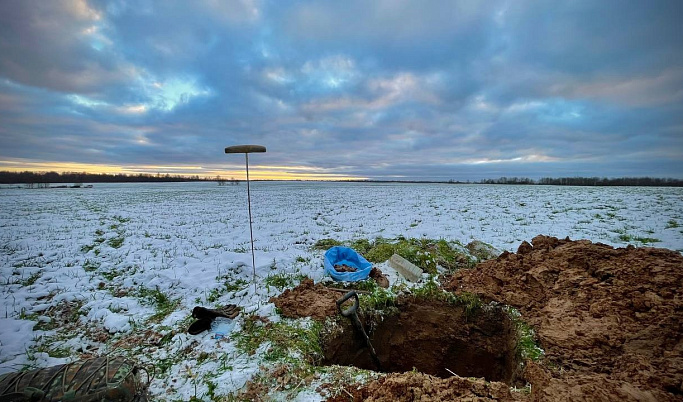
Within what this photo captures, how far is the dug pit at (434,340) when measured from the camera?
14.9 feet

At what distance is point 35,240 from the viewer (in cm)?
903

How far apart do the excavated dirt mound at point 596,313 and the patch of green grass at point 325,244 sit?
13.7 feet

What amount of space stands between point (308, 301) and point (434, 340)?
2.48 metres

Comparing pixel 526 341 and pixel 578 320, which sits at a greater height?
pixel 578 320

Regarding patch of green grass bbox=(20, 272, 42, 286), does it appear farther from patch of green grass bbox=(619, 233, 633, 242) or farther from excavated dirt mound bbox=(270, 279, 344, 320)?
patch of green grass bbox=(619, 233, 633, 242)

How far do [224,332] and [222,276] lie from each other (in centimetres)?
247

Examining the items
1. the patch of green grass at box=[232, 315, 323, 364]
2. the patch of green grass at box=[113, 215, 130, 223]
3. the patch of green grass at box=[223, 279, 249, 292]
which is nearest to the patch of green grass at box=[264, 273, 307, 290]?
the patch of green grass at box=[223, 279, 249, 292]

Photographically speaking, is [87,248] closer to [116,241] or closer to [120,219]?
[116,241]

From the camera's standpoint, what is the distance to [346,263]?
21.8 ft

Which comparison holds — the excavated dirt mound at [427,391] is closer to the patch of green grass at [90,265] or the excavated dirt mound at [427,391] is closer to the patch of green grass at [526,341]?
the patch of green grass at [526,341]

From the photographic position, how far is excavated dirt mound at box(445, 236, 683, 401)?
8.03 ft

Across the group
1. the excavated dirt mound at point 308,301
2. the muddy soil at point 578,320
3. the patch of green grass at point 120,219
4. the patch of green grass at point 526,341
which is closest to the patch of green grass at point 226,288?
the excavated dirt mound at point 308,301

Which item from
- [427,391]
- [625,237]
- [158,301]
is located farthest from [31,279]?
[625,237]

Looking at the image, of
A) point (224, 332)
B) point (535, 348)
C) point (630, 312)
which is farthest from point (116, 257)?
point (630, 312)
